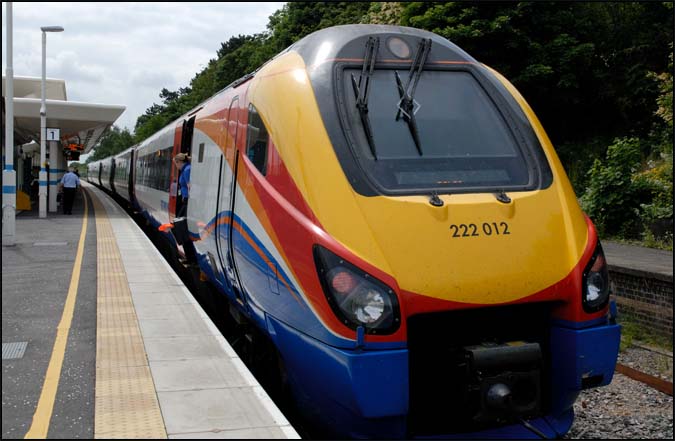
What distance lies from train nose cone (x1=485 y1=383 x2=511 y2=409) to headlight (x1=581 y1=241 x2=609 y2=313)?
76cm

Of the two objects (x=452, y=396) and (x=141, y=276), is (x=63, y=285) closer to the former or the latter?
(x=141, y=276)

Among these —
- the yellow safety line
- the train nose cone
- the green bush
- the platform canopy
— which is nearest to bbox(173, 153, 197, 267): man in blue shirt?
the yellow safety line

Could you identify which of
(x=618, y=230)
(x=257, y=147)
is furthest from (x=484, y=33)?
(x=257, y=147)

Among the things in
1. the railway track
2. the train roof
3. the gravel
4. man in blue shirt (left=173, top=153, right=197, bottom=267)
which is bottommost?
the gravel

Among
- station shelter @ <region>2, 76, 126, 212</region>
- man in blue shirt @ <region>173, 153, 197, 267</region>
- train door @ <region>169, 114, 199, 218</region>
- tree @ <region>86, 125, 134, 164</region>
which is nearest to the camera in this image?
man in blue shirt @ <region>173, 153, 197, 267</region>

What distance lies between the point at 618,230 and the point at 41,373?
1124cm

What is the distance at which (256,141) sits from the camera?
16.2ft

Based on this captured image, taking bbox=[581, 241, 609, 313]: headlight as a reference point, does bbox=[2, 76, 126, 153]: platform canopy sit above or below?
above

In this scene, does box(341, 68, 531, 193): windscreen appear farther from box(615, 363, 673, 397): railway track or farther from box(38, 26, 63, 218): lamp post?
box(38, 26, 63, 218): lamp post

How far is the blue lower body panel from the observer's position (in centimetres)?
363

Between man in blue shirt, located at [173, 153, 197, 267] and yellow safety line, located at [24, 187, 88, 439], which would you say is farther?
man in blue shirt, located at [173, 153, 197, 267]

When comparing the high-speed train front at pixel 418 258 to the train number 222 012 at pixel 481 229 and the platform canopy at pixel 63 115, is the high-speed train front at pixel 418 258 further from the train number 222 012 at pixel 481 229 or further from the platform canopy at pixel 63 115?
the platform canopy at pixel 63 115

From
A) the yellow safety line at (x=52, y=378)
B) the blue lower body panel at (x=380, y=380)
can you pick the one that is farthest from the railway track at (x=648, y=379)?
the yellow safety line at (x=52, y=378)

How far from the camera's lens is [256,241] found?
15.4ft
